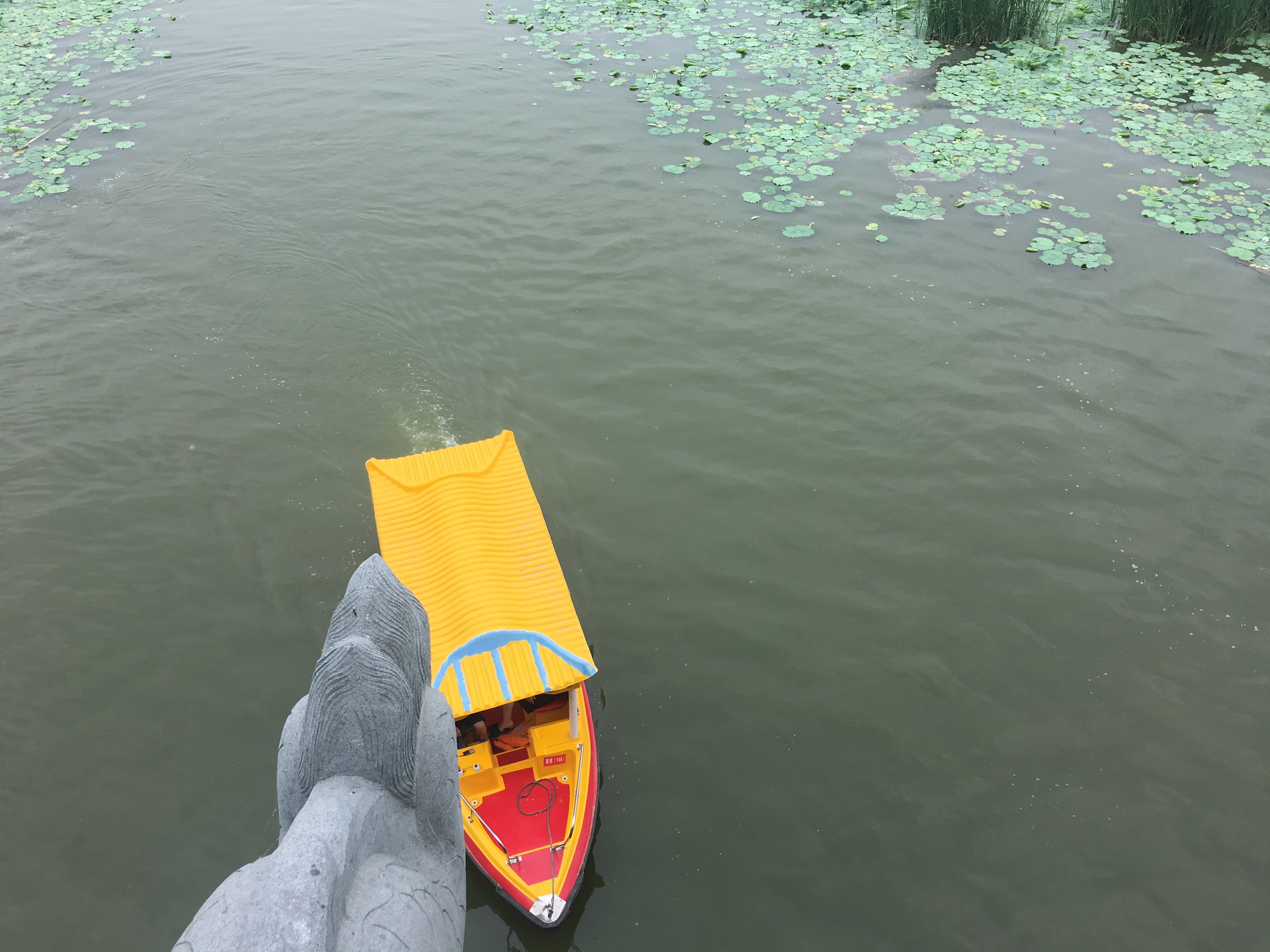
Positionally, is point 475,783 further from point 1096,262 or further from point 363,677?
point 1096,262

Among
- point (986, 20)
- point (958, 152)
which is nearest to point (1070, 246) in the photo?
point (958, 152)

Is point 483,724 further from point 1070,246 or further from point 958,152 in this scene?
point 958,152

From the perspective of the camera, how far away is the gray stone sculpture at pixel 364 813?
1.83 metres

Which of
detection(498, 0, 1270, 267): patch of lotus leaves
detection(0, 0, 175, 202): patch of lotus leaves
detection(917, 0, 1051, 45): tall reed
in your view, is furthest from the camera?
detection(917, 0, 1051, 45): tall reed

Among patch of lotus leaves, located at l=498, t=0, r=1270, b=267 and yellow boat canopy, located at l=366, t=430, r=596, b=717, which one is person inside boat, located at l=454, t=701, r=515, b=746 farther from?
patch of lotus leaves, located at l=498, t=0, r=1270, b=267

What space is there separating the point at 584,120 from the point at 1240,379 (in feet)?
28.5

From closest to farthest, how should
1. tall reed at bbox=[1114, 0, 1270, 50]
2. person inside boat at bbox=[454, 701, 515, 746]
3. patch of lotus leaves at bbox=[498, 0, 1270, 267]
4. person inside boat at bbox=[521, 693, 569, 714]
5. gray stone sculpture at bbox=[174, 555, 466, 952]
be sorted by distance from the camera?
gray stone sculpture at bbox=[174, 555, 466, 952] → person inside boat at bbox=[454, 701, 515, 746] → person inside boat at bbox=[521, 693, 569, 714] → patch of lotus leaves at bbox=[498, 0, 1270, 267] → tall reed at bbox=[1114, 0, 1270, 50]

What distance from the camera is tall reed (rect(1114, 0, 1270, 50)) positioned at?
12.3m

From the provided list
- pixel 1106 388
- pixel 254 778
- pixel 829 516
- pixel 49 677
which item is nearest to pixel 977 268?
pixel 1106 388

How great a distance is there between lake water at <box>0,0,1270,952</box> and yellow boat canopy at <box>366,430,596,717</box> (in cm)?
76

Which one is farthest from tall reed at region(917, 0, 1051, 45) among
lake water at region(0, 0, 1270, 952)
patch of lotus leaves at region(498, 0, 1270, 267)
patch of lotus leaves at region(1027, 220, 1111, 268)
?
patch of lotus leaves at region(1027, 220, 1111, 268)

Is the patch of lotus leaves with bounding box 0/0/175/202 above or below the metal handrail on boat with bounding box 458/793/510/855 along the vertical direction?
above

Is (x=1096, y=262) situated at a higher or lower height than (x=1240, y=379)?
higher

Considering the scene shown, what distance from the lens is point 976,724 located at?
5.52 m
